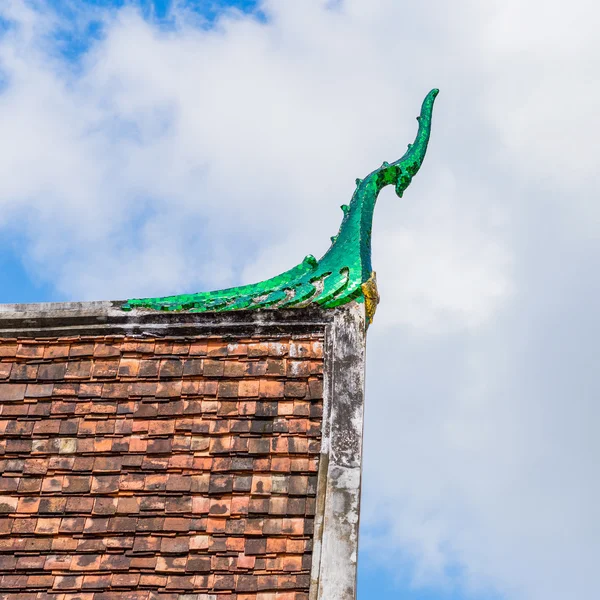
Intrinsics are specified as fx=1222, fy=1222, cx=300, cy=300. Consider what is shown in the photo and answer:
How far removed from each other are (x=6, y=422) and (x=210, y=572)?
1.86 metres

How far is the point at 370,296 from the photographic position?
8.57m

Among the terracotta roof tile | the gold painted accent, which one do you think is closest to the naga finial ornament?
the gold painted accent

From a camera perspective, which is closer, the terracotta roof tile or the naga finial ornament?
the terracotta roof tile

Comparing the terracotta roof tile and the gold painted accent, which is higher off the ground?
the gold painted accent

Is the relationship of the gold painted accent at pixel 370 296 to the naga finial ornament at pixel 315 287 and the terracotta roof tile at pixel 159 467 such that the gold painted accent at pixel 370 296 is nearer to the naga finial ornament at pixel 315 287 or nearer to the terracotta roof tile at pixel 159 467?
the naga finial ornament at pixel 315 287

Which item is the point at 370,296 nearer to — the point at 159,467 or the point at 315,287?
the point at 315,287

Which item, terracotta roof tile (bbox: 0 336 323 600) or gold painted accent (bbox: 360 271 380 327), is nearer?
terracotta roof tile (bbox: 0 336 323 600)

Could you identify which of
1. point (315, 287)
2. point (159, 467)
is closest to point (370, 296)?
point (315, 287)

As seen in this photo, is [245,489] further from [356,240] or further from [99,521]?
[356,240]

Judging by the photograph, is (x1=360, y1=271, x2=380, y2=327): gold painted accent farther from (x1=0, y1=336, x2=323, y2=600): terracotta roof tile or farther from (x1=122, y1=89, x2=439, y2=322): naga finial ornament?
(x1=0, y1=336, x2=323, y2=600): terracotta roof tile

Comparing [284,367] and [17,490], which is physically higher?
[284,367]

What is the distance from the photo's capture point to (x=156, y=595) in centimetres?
716

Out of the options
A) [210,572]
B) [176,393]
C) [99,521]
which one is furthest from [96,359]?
[210,572]

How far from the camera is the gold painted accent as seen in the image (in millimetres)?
8539
